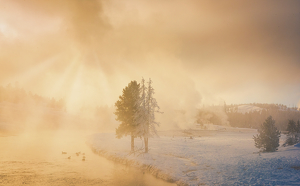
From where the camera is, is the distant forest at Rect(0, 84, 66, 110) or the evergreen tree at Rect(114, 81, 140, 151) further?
the distant forest at Rect(0, 84, 66, 110)

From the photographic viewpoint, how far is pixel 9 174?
839 inches

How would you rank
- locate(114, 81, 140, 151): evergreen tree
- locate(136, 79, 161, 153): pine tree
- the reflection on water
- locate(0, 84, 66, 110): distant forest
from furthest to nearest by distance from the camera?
locate(0, 84, 66, 110): distant forest → locate(114, 81, 140, 151): evergreen tree → locate(136, 79, 161, 153): pine tree → the reflection on water

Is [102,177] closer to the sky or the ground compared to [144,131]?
closer to the ground

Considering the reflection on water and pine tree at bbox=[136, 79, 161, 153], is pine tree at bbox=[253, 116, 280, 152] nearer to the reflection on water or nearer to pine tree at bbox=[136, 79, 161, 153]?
pine tree at bbox=[136, 79, 161, 153]

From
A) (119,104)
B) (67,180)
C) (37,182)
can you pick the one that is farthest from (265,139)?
(37,182)

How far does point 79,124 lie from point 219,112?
14715 cm

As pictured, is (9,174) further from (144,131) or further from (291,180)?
(291,180)

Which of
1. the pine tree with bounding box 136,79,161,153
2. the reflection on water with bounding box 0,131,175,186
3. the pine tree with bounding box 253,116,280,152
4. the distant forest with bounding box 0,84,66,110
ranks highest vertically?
the distant forest with bounding box 0,84,66,110

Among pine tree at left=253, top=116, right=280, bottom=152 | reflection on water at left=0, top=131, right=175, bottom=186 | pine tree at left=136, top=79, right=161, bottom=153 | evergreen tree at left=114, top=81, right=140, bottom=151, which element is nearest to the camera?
reflection on water at left=0, top=131, right=175, bottom=186

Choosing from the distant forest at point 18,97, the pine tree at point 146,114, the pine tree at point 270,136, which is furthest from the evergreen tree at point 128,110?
the distant forest at point 18,97

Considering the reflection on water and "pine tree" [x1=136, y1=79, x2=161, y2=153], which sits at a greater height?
"pine tree" [x1=136, y1=79, x2=161, y2=153]

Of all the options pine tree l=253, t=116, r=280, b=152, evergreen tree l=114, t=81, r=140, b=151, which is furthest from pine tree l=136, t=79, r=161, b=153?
pine tree l=253, t=116, r=280, b=152

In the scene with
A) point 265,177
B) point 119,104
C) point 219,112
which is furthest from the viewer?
point 219,112

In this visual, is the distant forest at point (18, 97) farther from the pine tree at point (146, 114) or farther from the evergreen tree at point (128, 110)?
the pine tree at point (146, 114)
